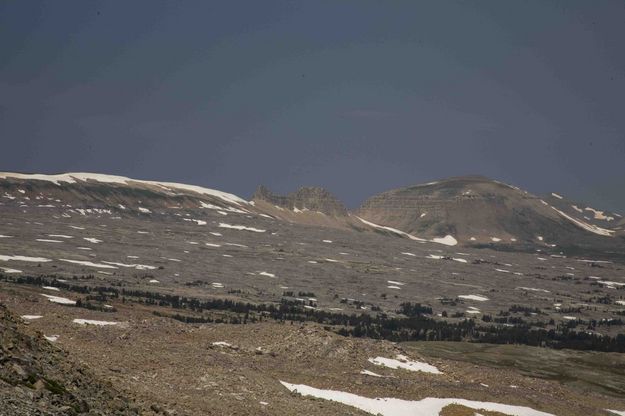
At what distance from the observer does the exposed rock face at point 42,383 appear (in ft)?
97.1

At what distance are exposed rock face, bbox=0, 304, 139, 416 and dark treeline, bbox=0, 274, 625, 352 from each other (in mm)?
97926

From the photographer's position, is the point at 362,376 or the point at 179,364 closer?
the point at 179,364

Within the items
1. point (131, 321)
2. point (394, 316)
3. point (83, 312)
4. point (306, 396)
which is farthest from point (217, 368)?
point (394, 316)

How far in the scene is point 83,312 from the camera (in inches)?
3140

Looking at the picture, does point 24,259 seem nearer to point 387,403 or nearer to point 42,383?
point 387,403

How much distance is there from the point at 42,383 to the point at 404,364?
49.7m

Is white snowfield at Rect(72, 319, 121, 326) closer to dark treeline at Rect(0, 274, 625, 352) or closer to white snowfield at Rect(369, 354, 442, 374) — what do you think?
white snowfield at Rect(369, 354, 442, 374)

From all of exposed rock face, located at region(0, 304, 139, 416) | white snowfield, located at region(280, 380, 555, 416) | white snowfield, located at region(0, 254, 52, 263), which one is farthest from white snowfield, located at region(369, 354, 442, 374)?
white snowfield, located at region(0, 254, 52, 263)

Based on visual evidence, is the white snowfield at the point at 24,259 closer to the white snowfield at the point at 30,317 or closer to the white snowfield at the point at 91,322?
the white snowfield at the point at 91,322

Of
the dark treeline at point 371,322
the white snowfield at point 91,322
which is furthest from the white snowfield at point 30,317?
the dark treeline at point 371,322

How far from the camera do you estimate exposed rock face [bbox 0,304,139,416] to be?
29594mm

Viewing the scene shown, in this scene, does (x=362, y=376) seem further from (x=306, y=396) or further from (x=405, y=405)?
(x=306, y=396)

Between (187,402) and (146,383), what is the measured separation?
3624mm

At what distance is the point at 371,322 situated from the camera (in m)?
164
